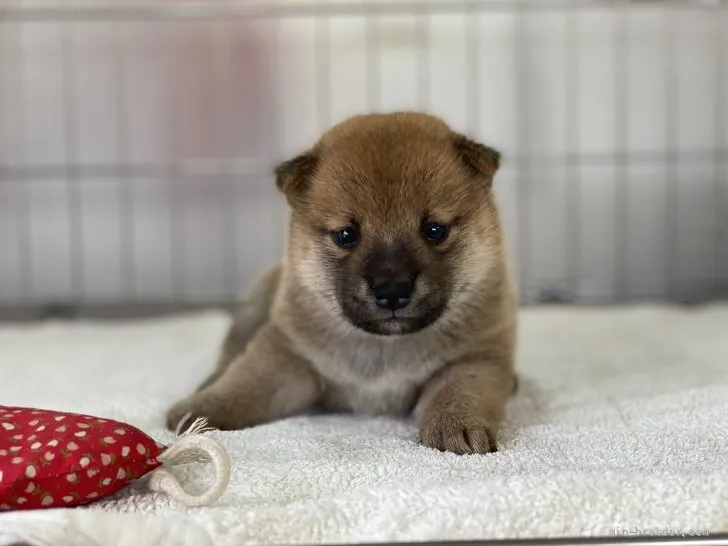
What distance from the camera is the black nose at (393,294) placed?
133 centimetres

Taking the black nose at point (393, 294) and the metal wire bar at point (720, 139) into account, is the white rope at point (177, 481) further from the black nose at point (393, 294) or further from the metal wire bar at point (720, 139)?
the metal wire bar at point (720, 139)

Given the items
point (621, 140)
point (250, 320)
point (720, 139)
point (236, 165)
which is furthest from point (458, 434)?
point (720, 139)

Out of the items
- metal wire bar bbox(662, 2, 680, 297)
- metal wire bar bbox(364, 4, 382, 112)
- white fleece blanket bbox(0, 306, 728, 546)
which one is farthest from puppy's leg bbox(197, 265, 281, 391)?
metal wire bar bbox(662, 2, 680, 297)

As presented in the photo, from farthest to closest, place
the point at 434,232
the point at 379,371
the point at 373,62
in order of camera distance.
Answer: the point at 373,62 < the point at 379,371 < the point at 434,232

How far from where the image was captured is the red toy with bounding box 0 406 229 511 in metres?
0.98

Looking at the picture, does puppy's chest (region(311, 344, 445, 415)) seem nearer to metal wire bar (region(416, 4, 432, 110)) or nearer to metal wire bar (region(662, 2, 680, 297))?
metal wire bar (region(416, 4, 432, 110))

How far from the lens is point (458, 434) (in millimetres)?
1300

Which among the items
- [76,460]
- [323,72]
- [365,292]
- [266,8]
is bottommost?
[76,460]

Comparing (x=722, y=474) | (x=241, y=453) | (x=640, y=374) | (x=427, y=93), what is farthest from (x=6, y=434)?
(x=427, y=93)

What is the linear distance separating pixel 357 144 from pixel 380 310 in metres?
0.33

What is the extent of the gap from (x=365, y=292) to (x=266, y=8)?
197 centimetres

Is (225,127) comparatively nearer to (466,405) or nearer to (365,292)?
(365,292)

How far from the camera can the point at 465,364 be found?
5.08 feet

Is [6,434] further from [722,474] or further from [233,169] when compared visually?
[233,169]
